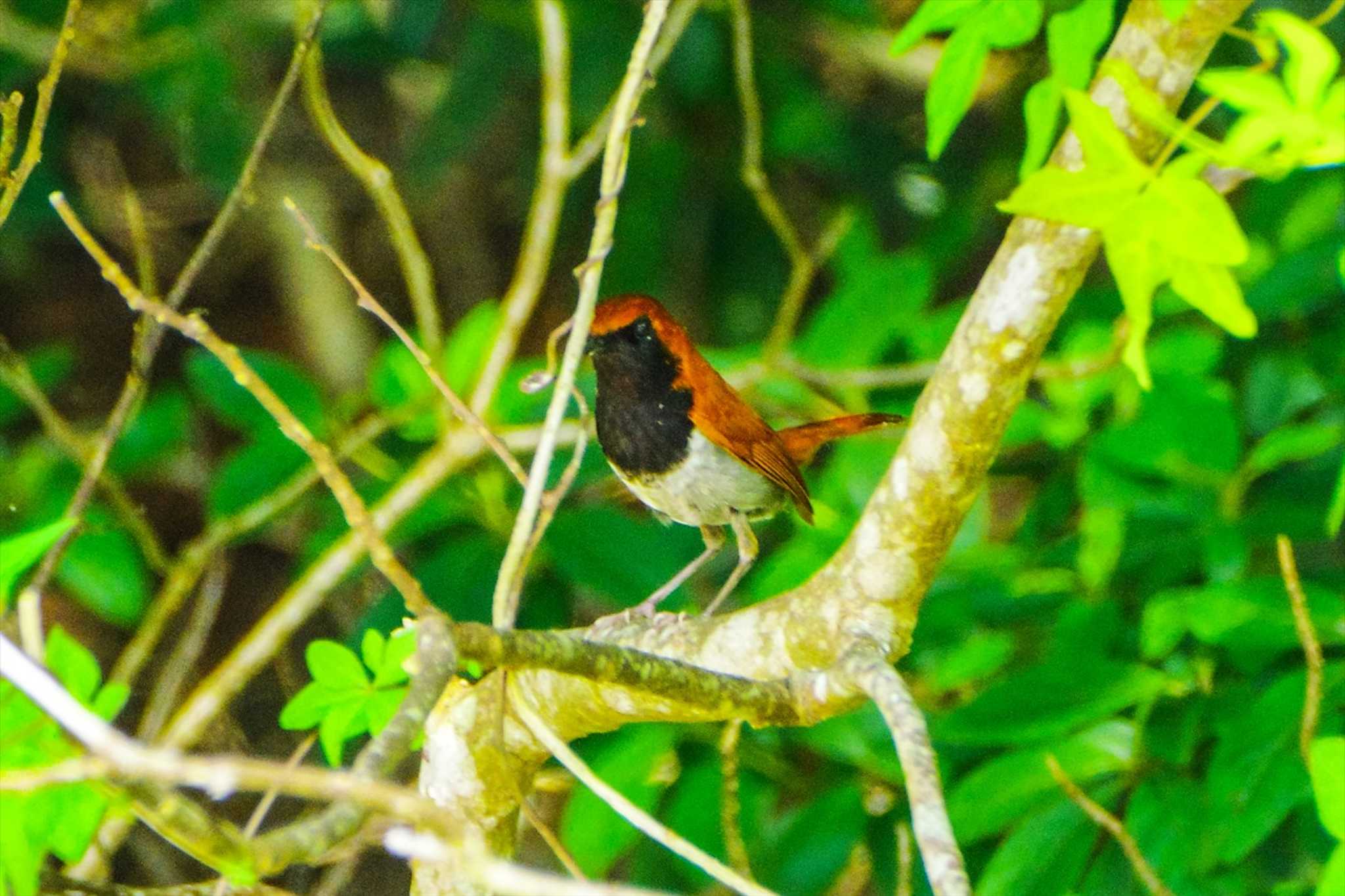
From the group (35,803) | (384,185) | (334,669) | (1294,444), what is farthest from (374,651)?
(1294,444)

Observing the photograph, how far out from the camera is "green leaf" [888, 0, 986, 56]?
191cm

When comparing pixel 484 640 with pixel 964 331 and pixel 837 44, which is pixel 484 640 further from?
pixel 837 44

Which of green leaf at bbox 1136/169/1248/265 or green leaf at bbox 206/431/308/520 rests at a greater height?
green leaf at bbox 1136/169/1248/265

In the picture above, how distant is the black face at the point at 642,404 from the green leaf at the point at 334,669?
1173 millimetres

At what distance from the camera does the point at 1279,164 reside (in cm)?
147

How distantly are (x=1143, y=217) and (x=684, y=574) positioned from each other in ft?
5.90

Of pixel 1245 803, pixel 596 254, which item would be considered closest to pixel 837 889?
pixel 1245 803

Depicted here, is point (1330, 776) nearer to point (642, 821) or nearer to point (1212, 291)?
point (1212, 291)

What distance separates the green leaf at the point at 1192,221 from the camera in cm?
143

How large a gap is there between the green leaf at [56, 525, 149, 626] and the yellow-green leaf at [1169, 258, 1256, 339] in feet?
8.72

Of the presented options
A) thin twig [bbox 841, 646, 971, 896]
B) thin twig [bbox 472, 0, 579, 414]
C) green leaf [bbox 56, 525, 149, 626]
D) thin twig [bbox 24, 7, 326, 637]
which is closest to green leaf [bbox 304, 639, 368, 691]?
thin twig [bbox 24, 7, 326, 637]

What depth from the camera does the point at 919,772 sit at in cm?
152

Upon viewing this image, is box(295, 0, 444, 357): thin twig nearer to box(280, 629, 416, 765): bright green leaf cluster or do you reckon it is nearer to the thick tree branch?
box(280, 629, 416, 765): bright green leaf cluster

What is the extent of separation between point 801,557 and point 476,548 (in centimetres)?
74
